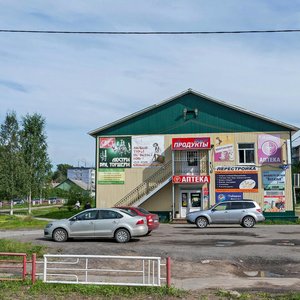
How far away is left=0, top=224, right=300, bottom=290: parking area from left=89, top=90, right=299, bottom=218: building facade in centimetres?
1210

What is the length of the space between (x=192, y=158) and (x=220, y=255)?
2009cm

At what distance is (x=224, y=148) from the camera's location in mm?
34094

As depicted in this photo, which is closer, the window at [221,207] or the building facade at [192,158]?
the window at [221,207]

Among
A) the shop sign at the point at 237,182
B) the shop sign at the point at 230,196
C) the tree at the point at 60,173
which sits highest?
the tree at the point at 60,173

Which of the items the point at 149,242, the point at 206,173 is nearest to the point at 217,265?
the point at 149,242

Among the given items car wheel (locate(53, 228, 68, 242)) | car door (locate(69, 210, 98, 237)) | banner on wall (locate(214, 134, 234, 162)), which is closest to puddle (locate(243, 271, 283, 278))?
car door (locate(69, 210, 98, 237))

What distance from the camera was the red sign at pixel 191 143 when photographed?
33.6m

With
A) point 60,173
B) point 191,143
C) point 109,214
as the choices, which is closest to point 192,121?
point 191,143

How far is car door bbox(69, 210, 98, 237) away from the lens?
18.9 m

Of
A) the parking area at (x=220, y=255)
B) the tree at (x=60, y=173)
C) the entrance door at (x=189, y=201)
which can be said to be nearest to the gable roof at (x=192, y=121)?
the entrance door at (x=189, y=201)

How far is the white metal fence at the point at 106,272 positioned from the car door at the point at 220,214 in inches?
508

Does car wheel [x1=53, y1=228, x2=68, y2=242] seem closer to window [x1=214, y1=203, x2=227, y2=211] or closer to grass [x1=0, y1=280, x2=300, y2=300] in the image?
grass [x1=0, y1=280, x2=300, y2=300]

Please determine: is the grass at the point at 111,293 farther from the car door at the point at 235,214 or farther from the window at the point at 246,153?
the window at the point at 246,153

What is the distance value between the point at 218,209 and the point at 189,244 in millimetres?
8748
